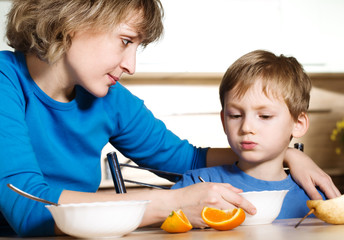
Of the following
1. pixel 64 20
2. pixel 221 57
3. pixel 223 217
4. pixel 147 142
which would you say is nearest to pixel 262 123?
pixel 147 142

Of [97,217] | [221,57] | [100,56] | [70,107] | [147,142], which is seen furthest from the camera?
[221,57]

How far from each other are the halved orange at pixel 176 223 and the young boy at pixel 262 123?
18.4 inches

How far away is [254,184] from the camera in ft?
4.36

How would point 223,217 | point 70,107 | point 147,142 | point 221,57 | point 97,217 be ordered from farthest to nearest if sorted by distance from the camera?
point 221,57, point 147,142, point 70,107, point 223,217, point 97,217

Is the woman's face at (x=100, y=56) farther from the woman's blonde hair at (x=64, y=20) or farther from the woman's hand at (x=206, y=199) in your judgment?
the woman's hand at (x=206, y=199)

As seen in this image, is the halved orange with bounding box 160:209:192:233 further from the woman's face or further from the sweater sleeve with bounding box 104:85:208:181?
the sweater sleeve with bounding box 104:85:208:181

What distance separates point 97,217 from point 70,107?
0.52 metres

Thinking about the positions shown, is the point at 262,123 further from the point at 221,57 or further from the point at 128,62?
the point at 221,57

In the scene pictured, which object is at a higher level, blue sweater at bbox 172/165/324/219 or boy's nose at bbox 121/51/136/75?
boy's nose at bbox 121/51/136/75

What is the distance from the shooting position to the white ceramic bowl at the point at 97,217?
764 mm

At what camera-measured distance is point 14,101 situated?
1.04m

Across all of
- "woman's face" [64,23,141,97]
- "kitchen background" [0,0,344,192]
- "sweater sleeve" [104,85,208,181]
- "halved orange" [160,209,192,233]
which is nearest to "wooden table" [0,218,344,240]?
"halved orange" [160,209,192,233]

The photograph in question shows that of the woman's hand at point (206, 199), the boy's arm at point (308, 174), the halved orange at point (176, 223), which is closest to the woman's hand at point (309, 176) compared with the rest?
the boy's arm at point (308, 174)

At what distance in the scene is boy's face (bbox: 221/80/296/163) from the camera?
4.20 feet
